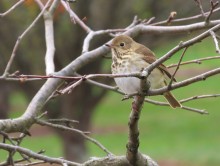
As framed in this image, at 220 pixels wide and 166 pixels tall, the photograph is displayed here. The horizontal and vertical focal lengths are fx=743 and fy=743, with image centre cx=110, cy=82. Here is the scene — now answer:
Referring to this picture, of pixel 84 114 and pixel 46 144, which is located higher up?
pixel 84 114

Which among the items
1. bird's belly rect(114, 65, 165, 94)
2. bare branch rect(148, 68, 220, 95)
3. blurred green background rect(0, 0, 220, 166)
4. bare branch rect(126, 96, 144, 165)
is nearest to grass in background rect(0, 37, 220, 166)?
blurred green background rect(0, 0, 220, 166)

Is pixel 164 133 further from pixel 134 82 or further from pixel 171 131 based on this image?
pixel 134 82

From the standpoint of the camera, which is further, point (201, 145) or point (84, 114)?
point (201, 145)

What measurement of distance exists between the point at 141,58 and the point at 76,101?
28.2ft

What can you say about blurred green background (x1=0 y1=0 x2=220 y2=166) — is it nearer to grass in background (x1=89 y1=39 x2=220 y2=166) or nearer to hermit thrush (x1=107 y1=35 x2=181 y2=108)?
grass in background (x1=89 y1=39 x2=220 y2=166)

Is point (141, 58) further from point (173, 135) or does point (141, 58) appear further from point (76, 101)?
point (173, 135)

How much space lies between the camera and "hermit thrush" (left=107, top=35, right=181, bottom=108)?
5359 millimetres

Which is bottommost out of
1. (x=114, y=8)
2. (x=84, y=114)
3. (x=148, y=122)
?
(x=148, y=122)

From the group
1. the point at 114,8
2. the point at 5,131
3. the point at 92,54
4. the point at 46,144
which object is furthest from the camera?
the point at 46,144

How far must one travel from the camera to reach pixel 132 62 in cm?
545

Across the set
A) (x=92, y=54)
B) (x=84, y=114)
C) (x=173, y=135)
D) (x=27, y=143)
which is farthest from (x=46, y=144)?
(x=92, y=54)

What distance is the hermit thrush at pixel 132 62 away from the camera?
5359 millimetres

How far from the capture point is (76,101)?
14.0 m

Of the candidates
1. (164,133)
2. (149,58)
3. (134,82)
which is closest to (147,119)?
(164,133)
